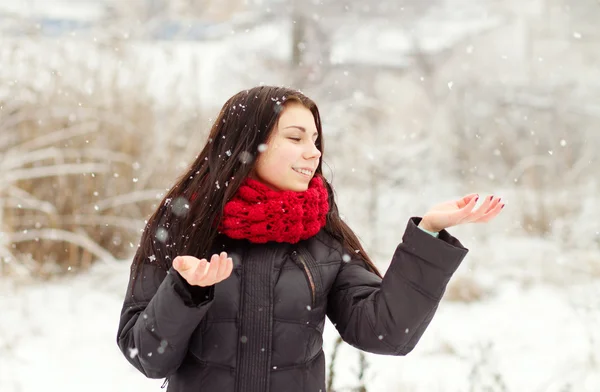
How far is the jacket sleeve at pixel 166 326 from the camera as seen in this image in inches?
60.3

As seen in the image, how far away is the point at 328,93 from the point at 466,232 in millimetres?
2881

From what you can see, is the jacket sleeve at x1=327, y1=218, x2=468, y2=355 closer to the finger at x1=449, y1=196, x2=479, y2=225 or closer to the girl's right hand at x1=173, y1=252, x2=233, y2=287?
the finger at x1=449, y1=196, x2=479, y2=225

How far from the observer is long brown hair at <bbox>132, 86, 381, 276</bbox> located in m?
1.76

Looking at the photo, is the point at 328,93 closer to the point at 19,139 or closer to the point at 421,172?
the point at 421,172

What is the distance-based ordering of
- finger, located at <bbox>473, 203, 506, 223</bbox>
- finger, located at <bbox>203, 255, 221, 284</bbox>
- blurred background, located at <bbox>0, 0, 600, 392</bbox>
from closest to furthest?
finger, located at <bbox>203, 255, 221, 284</bbox> < finger, located at <bbox>473, 203, 506, 223</bbox> < blurred background, located at <bbox>0, 0, 600, 392</bbox>

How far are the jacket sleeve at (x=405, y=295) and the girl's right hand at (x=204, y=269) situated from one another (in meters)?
0.42

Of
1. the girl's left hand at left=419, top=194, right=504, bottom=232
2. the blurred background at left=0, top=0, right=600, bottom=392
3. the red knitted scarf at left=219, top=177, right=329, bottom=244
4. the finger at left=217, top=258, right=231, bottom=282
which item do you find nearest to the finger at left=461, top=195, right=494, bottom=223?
the girl's left hand at left=419, top=194, right=504, bottom=232

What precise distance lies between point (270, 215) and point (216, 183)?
20cm

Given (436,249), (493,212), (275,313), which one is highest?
(493,212)

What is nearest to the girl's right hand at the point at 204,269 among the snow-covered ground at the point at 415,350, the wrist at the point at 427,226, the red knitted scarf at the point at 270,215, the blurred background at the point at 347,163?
the red knitted scarf at the point at 270,215

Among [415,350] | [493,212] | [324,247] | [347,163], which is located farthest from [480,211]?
[347,163]

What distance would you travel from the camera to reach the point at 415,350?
4164mm

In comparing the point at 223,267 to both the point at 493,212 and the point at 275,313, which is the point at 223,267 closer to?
the point at 275,313

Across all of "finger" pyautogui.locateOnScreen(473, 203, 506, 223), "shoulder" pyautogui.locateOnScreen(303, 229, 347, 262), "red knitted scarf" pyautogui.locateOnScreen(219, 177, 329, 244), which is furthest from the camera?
"shoulder" pyautogui.locateOnScreen(303, 229, 347, 262)
